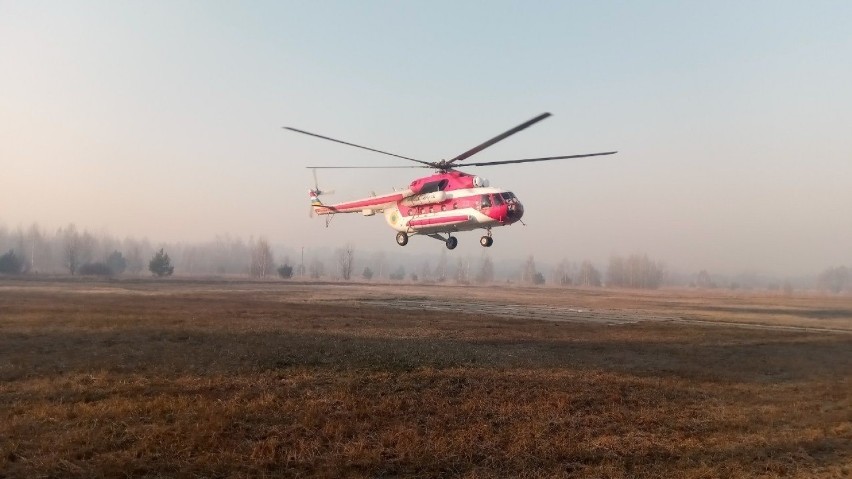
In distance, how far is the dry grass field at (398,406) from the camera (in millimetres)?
10307

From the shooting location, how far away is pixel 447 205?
2642 centimetres

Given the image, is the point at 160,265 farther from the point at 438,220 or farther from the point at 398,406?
the point at 398,406

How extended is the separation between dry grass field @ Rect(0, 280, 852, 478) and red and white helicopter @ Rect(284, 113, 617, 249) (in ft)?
18.6

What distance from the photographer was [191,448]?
1041 centimetres

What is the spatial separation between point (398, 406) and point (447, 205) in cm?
1393

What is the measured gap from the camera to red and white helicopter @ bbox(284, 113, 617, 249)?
24.7m

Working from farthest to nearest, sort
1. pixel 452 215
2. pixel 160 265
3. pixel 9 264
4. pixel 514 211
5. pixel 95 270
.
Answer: pixel 95 270
pixel 160 265
pixel 9 264
pixel 452 215
pixel 514 211

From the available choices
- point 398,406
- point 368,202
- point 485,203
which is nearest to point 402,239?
point 368,202

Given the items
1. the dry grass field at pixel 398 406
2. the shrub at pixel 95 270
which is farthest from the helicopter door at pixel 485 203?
the shrub at pixel 95 270

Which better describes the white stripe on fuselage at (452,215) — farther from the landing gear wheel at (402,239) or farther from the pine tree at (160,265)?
the pine tree at (160,265)

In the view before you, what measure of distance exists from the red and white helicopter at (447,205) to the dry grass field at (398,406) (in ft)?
18.6

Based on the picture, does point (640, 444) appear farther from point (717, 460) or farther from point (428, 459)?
point (428, 459)

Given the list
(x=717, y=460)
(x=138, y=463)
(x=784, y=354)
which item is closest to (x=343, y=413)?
(x=138, y=463)

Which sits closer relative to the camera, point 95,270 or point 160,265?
point 160,265
